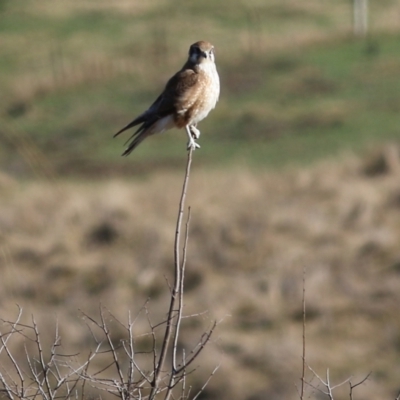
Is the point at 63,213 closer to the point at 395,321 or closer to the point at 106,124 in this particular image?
the point at 106,124

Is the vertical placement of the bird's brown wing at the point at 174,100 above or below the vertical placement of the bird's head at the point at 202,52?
below

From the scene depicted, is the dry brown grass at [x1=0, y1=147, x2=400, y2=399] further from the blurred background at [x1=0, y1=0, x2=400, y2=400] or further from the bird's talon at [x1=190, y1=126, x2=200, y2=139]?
the bird's talon at [x1=190, y1=126, x2=200, y2=139]

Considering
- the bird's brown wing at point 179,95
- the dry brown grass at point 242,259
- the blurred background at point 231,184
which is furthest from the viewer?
the blurred background at point 231,184

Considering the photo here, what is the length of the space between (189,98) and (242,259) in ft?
50.7

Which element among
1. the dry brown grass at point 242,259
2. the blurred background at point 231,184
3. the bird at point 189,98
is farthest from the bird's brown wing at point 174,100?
the dry brown grass at point 242,259

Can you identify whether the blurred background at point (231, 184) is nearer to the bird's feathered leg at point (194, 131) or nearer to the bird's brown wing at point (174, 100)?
the bird's brown wing at point (174, 100)

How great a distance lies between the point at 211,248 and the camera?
A: 23.9m

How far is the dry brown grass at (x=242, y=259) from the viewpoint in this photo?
18.9 m

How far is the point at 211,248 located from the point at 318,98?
861cm

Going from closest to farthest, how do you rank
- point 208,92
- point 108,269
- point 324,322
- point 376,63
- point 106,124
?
point 208,92
point 324,322
point 108,269
point 106,124
point 376,63

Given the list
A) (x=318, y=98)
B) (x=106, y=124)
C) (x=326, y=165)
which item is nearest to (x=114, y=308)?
(x=326, y=165)

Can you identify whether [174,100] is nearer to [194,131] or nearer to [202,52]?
[194,131]

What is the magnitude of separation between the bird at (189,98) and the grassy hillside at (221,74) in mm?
17481

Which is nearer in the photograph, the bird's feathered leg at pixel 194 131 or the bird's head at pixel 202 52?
the bird's feathered leg at pixel 194 131
